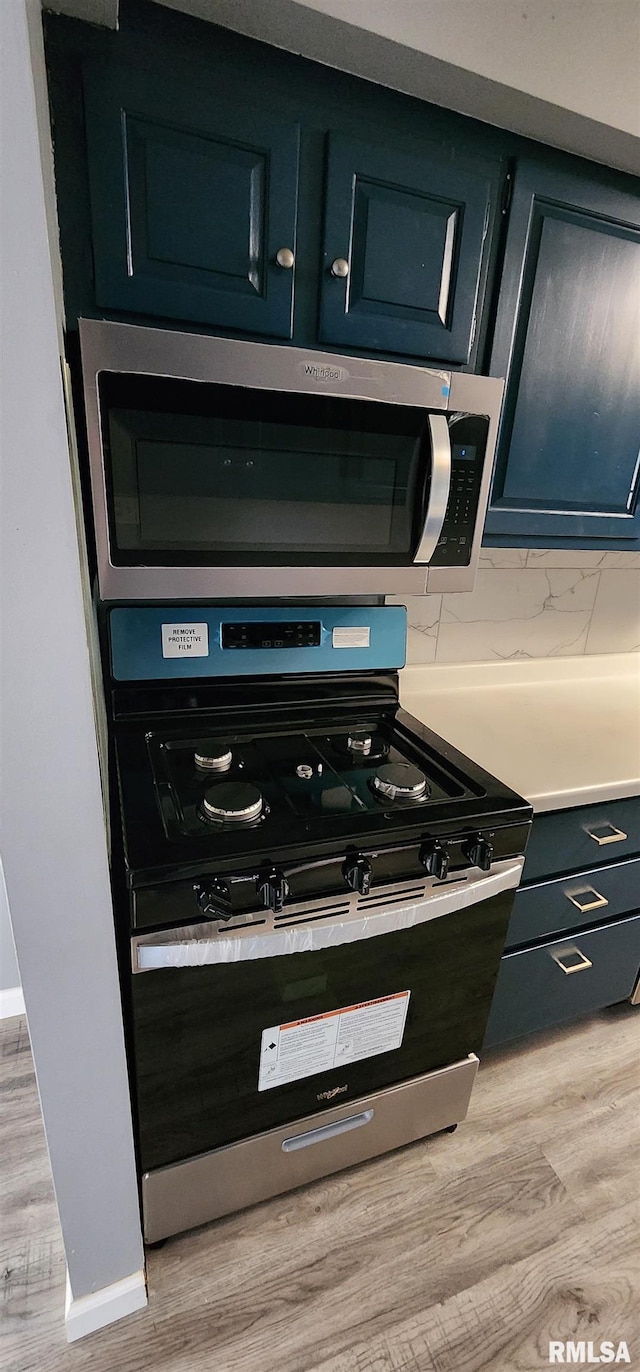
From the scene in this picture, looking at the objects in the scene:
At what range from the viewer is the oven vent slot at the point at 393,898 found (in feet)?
3.27

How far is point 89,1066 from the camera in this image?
0.89m

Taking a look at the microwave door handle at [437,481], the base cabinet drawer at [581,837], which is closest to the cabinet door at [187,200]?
the microwave door handle at [437,481]

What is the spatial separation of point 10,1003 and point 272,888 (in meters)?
1.21

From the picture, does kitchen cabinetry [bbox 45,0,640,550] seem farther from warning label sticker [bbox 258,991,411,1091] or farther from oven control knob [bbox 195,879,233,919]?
warning label sticker [bbox 258,991,411,1091]

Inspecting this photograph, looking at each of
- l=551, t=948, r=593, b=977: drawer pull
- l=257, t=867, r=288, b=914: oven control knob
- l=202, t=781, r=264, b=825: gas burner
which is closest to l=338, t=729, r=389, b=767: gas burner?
l=202, t=781, r=264, b=825: gas burner

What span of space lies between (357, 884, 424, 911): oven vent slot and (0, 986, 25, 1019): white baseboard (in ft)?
3.88

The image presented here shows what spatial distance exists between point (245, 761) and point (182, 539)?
450mm

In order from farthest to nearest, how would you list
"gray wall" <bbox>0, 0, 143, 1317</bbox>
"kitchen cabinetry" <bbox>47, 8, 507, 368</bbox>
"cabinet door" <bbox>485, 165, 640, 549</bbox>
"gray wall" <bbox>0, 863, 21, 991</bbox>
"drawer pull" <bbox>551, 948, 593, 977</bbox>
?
"gray wall" <bbox>0, 863, 21, 991</bbox> → "drawer pull" <bbox>551, 948, 593, 977</bbox> → "cabinet door" <bbox>485, 165, 640, 549</bbox> → "kitchen cabinetry" <bbox>47, 8, 507, 368</bbox> → "gray wall" <bbox>0, 0, 143, 1317</bbox>

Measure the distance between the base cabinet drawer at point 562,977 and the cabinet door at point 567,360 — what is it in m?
0.95

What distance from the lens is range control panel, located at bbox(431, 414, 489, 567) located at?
1070 mm

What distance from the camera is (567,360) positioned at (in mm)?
1282

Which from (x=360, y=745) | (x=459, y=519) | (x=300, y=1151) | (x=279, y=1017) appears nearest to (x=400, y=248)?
(x=459, y=519)

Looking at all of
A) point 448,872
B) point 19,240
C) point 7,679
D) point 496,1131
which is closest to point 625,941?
point 496,1131

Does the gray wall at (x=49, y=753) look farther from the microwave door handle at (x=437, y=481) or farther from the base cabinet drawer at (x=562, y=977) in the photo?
the base cabinet drawer at (x=562, y=977)
